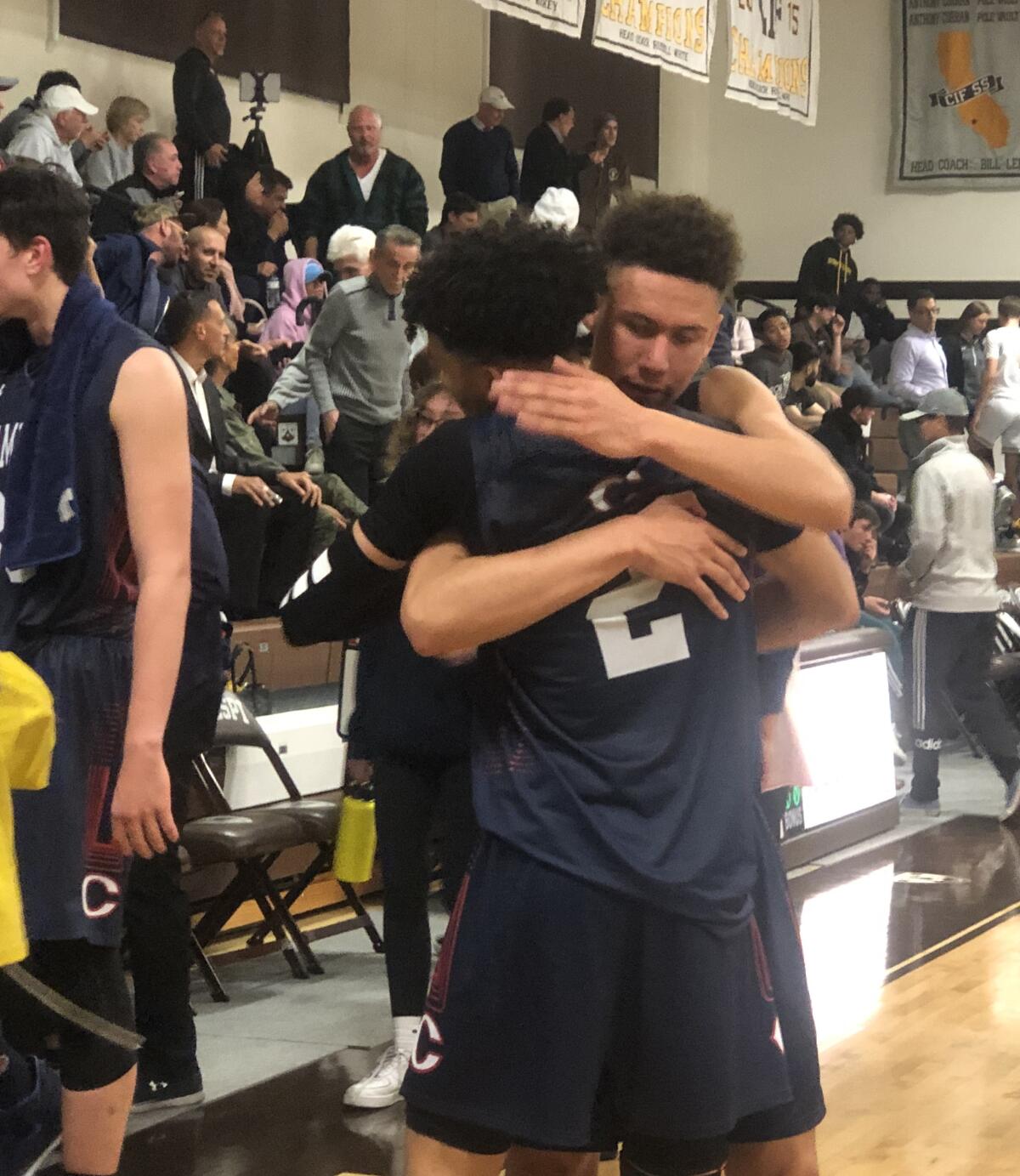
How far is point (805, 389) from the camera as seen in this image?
13.5 m

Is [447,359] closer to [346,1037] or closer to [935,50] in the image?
[346,1037]

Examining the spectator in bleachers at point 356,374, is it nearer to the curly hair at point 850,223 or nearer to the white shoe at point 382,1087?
the white shoe at point 382,1087

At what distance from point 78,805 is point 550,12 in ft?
22.4

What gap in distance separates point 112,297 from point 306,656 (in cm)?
166

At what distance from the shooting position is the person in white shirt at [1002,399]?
16.1 meters

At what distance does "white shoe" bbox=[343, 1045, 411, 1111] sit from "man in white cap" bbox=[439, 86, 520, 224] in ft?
31.3

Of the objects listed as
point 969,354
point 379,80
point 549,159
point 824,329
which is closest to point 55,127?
point 549,159

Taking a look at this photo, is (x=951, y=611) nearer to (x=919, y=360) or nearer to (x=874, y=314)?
(x=919, y=360)

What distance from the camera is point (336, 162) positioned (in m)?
11.6

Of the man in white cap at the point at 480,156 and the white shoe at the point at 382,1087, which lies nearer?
the white shoe at the point at 382,1087

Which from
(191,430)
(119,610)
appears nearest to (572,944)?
(119,610)

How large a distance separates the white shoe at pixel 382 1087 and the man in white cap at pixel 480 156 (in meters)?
9.53

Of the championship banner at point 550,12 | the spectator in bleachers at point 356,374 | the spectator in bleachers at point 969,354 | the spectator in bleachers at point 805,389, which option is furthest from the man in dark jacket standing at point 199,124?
the spectator in bleachers at point 969,354

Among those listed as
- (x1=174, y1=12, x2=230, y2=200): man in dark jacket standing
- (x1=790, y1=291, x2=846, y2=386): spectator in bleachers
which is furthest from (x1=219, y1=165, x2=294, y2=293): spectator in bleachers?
(x1=790, y1=291, x2=846, y2=386): spectator in bleachers
